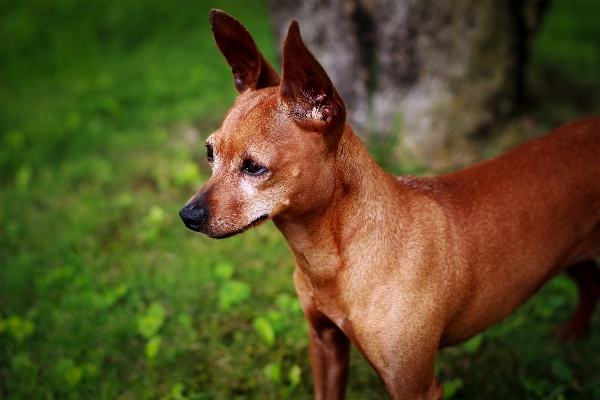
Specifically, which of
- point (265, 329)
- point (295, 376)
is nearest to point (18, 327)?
point (265, 329)

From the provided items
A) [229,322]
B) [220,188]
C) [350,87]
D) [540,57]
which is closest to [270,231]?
[229,322]

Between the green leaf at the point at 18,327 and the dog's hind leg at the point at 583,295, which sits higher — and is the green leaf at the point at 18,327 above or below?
above

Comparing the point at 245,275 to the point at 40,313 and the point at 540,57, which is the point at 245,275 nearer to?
the point at 40,313

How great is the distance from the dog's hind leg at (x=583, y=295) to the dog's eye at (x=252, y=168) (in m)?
2.31

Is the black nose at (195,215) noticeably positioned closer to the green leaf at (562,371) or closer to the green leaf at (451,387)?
the green leaf at (451,387)

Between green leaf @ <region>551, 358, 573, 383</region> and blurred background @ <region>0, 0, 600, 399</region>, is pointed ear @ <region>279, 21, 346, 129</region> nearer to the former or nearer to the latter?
blurred background @ <region>0, 0, 600, 399</region>

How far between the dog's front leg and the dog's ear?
36.2 inches

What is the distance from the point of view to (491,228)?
8.02 ft

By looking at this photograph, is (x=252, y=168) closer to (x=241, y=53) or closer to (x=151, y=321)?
(x=241, y=53)

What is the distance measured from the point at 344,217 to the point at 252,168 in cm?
44

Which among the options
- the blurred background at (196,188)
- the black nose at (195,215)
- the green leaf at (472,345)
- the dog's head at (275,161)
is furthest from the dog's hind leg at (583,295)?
the black nose at (195,215)

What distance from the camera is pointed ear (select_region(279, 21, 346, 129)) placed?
1.94 metres

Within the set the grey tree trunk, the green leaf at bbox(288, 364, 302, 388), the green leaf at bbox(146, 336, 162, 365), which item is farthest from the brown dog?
the grey tree trunk

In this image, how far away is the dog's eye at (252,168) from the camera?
2072mm
